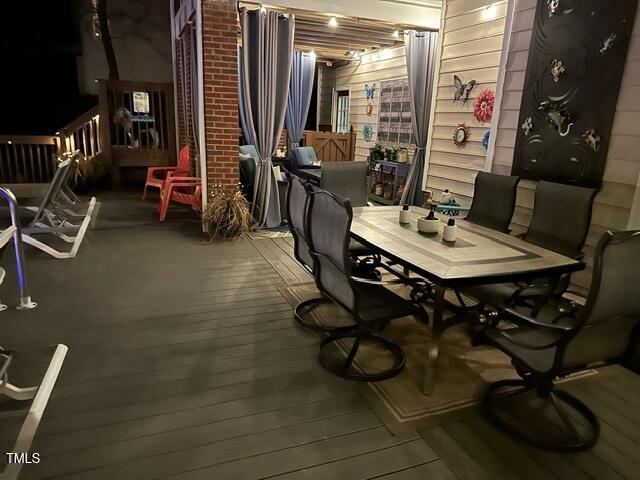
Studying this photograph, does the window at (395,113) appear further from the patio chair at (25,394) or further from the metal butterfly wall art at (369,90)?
the patio chair at (25,394)

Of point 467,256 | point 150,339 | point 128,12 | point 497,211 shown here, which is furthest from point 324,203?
point 128,12

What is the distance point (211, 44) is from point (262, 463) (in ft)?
14.4

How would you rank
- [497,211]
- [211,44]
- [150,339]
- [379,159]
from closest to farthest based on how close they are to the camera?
[150,339] → [497,211] → [211,44] → [379,159]

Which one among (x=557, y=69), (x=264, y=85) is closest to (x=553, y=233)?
(x=557, y=69)

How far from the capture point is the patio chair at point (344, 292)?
2102 mm

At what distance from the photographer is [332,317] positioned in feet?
10.0

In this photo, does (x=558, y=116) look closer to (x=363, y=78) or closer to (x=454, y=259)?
(x=454, y=259)

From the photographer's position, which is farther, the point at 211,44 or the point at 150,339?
the point at 211,44

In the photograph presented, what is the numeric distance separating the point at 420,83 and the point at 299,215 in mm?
3527

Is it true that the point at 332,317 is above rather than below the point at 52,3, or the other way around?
below

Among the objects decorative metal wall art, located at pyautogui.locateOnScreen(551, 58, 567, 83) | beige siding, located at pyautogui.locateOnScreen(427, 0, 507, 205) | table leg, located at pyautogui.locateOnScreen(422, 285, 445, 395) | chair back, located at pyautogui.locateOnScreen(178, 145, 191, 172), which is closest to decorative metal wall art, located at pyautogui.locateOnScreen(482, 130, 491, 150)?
beige siding, located at pyautogui.locateOnScreen(427, 0, 507, 205)

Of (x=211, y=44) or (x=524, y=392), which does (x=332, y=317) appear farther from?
(x=211, y=44)

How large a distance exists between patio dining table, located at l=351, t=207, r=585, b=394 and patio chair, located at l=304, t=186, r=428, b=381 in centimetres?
20

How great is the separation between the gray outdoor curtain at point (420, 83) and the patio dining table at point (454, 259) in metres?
2.62
